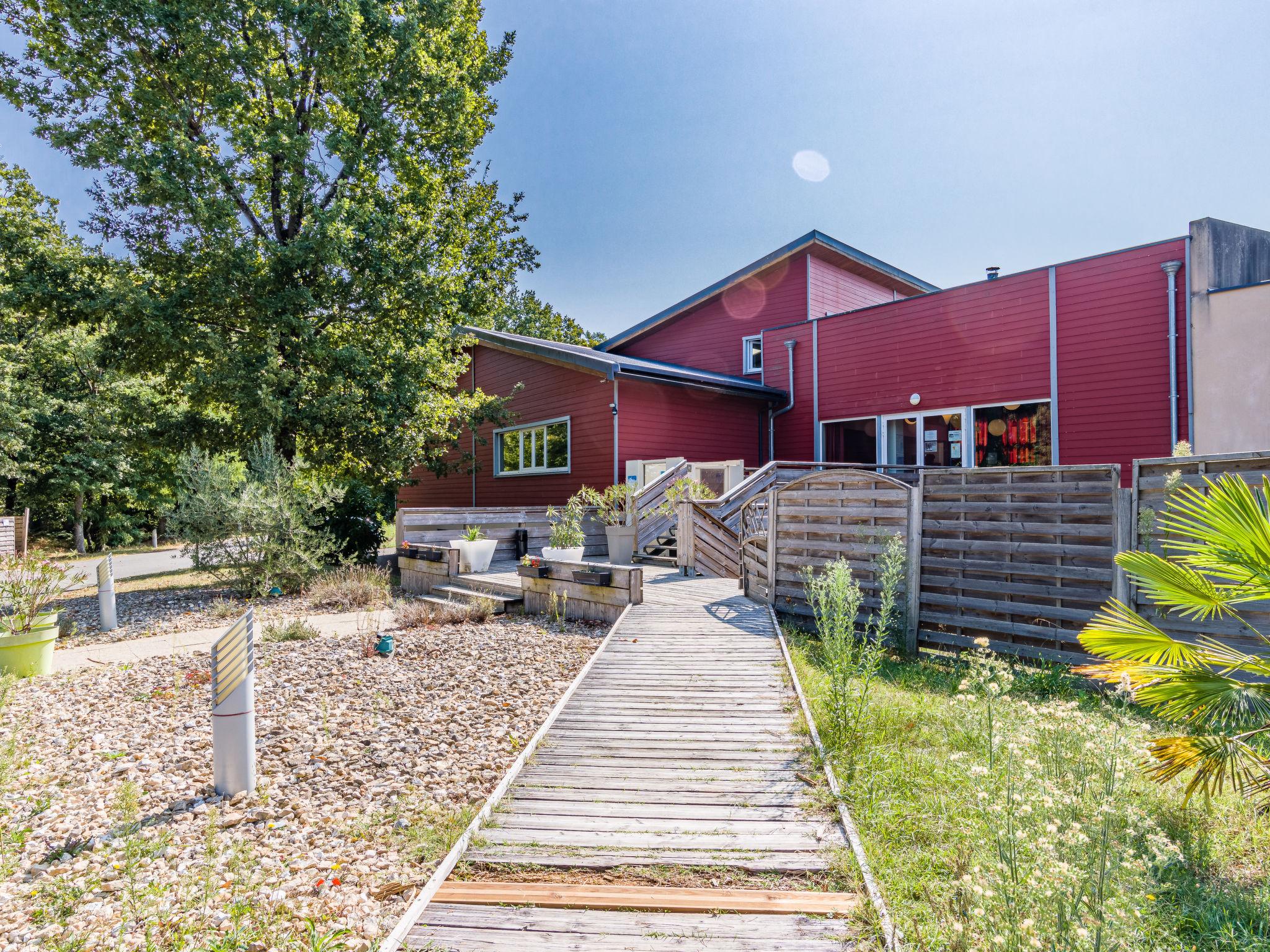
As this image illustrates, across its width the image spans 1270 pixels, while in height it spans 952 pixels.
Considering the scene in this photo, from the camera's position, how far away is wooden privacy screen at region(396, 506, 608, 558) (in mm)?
11727

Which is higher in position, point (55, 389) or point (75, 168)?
point (75, 168)

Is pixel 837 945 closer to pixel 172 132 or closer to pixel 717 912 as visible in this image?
pixel 717 912

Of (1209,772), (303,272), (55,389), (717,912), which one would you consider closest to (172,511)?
(303,272)

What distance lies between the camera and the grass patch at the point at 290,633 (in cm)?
749

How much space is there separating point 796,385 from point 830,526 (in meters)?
8.87

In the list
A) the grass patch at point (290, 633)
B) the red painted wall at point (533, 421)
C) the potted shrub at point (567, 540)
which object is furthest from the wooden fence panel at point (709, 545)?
the grass patch at point (290, 633)

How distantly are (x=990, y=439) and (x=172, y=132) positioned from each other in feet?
55.3

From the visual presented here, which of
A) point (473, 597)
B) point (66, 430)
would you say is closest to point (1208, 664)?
point (473, 597)

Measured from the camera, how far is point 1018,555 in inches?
234

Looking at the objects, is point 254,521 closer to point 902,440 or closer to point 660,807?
point 660,807

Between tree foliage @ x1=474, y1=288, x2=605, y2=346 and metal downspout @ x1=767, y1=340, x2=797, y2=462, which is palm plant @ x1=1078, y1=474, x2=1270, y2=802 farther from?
tree foliage @ x1=474, y1=288, x2=605, y2=346

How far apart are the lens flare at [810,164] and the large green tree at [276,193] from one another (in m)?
7.75

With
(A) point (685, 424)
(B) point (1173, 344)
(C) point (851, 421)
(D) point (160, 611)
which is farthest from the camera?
(C) point (851, 421)

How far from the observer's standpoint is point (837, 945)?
2275 millimetres
